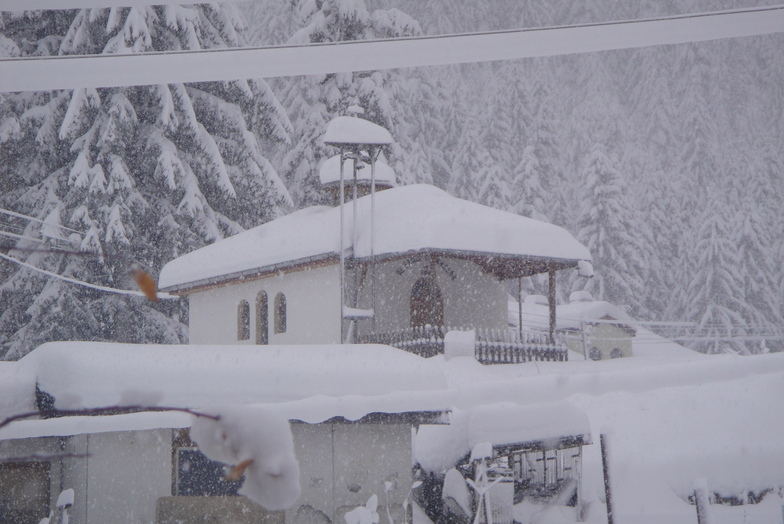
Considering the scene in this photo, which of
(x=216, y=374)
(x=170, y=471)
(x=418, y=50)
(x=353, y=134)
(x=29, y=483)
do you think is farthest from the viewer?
(x=353, y=134)

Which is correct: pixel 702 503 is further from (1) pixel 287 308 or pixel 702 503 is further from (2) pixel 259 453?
(1) pixel 287 308

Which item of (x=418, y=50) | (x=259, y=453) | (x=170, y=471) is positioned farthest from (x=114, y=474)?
(x=259, y=453)

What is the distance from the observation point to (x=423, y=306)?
779 inches

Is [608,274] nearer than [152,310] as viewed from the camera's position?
No

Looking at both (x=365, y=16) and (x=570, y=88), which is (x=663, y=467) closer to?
(x=365, y=16)

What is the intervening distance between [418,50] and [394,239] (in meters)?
14.5

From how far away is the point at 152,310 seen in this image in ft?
75.2

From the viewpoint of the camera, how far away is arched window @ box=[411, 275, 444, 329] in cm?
1879

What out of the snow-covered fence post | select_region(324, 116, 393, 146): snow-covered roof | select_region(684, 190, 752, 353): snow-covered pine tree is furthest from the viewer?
select_region(684, 190, 752, 353): snow-covered pine tree

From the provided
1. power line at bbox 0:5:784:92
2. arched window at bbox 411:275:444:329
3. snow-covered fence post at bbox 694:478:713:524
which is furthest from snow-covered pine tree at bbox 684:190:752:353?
power line at bbox 0:5:784:92

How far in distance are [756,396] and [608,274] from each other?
23.6m

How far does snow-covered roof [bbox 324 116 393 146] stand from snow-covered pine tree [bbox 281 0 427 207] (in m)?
13.1

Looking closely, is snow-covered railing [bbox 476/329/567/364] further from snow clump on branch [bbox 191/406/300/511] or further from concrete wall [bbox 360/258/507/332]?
snow clump on branch [bbox 191/406/300/511]

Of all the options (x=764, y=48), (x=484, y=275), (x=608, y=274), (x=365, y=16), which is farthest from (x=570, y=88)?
(x=484, y=275)
